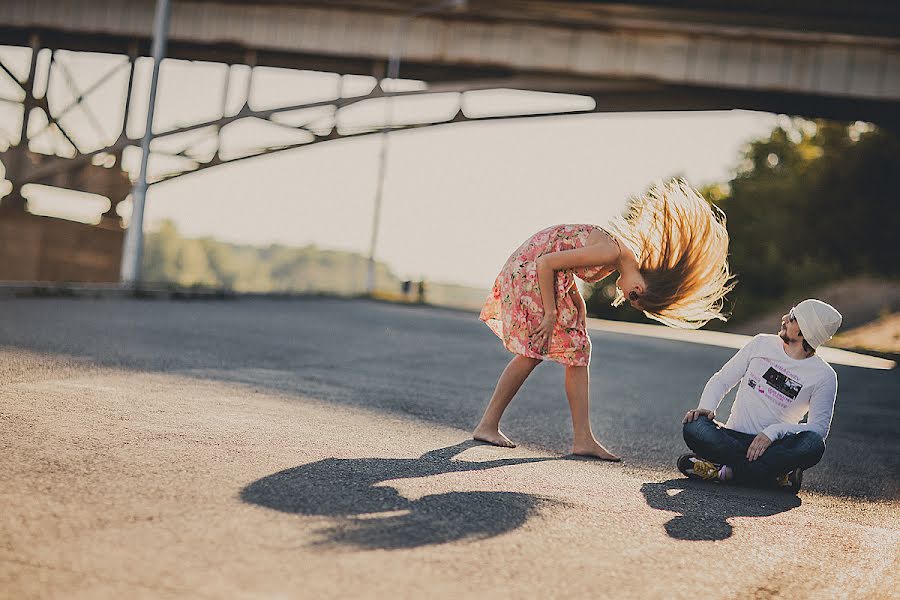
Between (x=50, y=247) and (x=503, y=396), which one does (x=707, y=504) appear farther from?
(x=50, y=247)

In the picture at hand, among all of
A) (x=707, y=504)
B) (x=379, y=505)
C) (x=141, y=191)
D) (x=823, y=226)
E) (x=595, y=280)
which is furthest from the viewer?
(x=823, y=226)

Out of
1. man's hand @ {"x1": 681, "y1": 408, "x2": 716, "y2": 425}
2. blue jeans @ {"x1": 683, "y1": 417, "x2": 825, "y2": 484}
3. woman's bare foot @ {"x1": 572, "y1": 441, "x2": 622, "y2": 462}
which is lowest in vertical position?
woman's bare foot @ {"x1": 572, "y1": 441, "x2": 622, "y2": 462}

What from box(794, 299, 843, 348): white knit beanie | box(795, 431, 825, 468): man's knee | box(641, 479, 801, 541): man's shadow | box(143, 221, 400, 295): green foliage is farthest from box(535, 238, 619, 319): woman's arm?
box(143, 221, 400, 295): green foliage

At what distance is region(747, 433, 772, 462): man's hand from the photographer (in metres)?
4.98

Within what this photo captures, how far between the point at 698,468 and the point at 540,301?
112cm

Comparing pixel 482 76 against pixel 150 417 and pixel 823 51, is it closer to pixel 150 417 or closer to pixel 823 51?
pixel 823 51

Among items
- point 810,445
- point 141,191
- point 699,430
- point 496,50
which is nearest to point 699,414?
point 699,430

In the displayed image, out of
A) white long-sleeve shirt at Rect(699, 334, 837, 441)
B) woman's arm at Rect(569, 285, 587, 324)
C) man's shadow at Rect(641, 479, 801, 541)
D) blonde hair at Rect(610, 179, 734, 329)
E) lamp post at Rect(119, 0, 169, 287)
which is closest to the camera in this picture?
man's shadow at Rect(641, 479, 801, 541)

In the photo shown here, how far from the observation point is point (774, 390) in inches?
204

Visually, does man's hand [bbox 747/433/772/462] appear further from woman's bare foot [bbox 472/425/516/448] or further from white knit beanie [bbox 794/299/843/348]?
woman's bare foot [bbox 472/425/516/448]

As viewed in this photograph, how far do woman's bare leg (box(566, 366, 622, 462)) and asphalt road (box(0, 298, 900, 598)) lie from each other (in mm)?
134

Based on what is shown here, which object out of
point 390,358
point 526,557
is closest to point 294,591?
point 526,557

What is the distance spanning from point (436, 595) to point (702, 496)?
2.33 meters

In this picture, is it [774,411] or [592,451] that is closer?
[774,411]
